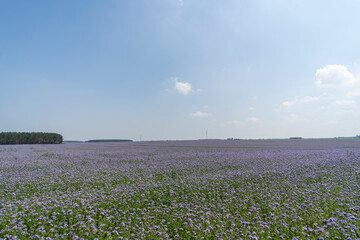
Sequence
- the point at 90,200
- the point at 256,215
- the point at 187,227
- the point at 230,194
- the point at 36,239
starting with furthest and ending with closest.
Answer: the point at 230,194, the point at 90,200, the point at 256,215, the point at 187,227, the point at 36,239

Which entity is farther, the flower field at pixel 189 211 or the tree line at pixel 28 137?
the tree line at pixel 28 137

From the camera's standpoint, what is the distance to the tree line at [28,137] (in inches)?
2418

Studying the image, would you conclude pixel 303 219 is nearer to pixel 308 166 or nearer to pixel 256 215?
pixel 256 215

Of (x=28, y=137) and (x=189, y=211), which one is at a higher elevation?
(x=28, y=137)

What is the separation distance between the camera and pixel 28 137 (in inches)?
2559

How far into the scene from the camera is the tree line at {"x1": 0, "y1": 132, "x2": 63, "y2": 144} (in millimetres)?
61406

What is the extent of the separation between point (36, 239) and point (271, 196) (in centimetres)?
734

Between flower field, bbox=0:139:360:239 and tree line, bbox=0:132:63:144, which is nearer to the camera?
flower field, bbox=0:139:360:239

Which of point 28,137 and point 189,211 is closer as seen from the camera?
point 189,211

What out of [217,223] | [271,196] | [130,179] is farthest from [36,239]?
[271,196]

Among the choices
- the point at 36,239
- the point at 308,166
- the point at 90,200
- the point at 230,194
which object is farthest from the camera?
the point at 308,166

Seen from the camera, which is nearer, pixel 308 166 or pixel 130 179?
pixel 130 179

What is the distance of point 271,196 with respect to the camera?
22.2ft

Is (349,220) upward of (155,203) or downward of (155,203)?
upward
